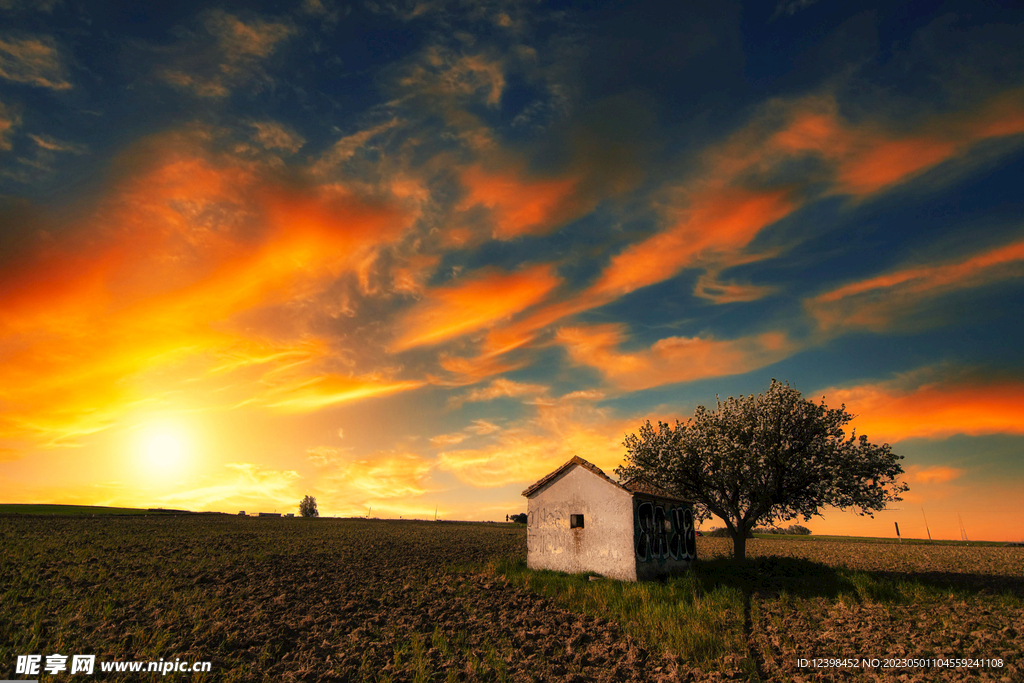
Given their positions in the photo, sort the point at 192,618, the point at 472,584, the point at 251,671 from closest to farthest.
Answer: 1. the point at 251,671
2. the point at 192,618
3. the point at 472,584

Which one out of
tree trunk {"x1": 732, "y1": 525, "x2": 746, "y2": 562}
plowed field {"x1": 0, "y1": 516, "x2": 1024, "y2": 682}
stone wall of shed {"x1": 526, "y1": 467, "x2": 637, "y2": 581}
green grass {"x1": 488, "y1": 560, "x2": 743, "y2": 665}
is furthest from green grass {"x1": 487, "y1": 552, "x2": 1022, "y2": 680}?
tree trunk {"x1": 732, "y1": 525, "x2": 746, "y2": 562}

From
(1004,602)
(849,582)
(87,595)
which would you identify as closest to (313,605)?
(87,595)

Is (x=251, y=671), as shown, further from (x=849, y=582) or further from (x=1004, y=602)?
(x=1004, y=602)

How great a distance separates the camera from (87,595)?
68.2 ft

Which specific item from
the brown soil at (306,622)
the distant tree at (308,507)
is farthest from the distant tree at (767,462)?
the distant tree at (308,507)

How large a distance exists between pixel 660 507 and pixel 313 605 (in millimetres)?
18774

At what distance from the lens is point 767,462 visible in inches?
1123

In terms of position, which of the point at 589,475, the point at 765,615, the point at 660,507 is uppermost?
the point at 589,475

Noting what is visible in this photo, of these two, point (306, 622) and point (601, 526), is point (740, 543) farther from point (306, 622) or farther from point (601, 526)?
point (306, 622)

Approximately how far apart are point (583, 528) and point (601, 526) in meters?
1.21

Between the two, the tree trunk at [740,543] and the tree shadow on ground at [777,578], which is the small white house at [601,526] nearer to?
the tree shadow on ground at [777,578]

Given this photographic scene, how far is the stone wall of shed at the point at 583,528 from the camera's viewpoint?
2570 centimetres

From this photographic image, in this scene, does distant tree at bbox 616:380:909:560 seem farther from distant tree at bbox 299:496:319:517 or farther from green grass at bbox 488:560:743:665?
distant tree at bbox 299:496:319:517

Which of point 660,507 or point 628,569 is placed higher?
point 660,507
